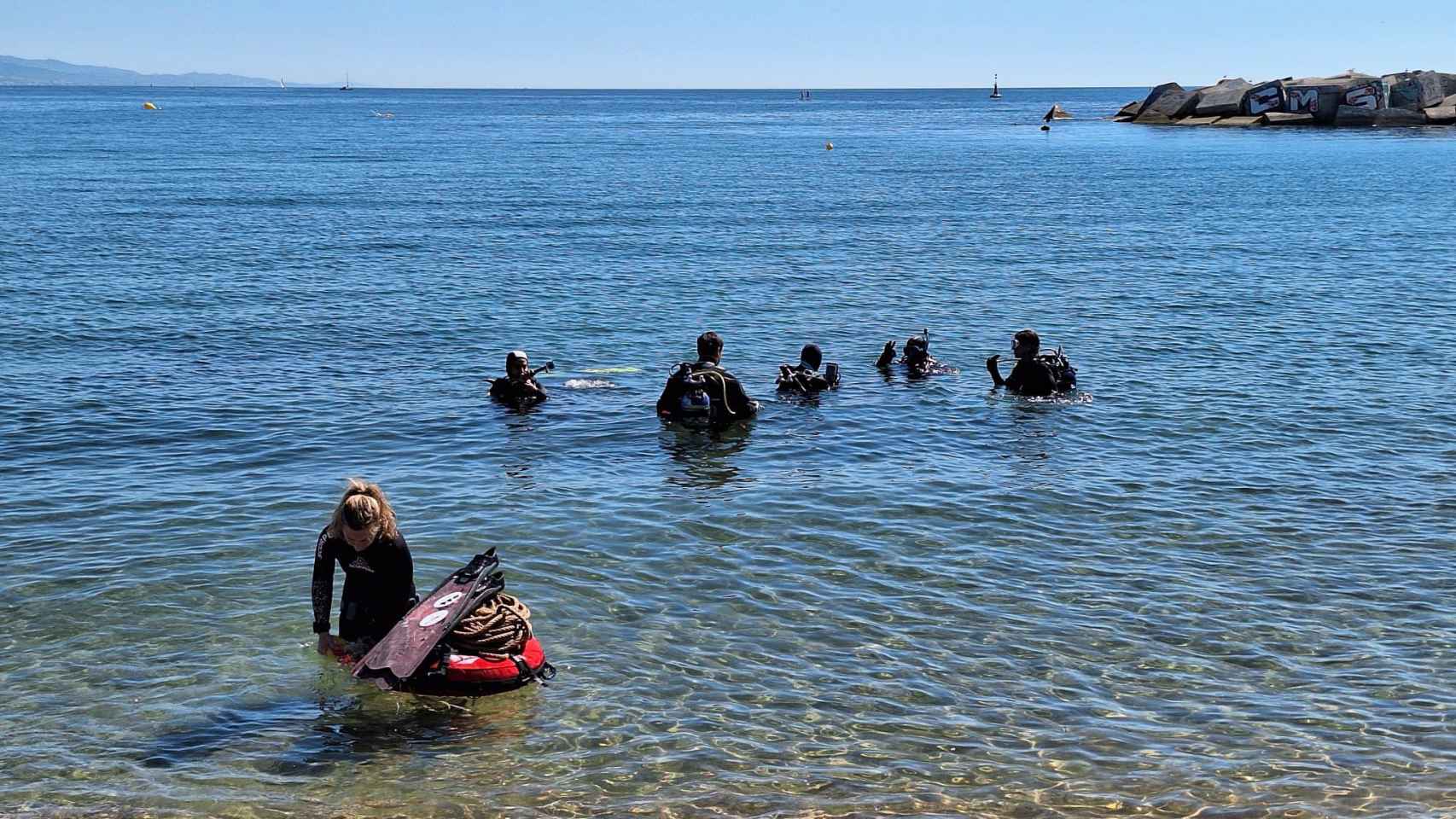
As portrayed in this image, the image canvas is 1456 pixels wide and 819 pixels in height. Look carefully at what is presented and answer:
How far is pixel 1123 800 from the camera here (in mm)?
9906

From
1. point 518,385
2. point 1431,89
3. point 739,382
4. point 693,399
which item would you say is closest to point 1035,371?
point 739,382

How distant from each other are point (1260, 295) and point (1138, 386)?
1327 cm

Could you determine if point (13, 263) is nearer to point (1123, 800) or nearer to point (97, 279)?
point (97, 279)

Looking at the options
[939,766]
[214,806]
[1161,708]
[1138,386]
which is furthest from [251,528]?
[1138,386]

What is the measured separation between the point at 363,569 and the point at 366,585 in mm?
174

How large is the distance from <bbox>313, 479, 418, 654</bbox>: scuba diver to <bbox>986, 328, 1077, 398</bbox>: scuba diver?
14222 millimetres

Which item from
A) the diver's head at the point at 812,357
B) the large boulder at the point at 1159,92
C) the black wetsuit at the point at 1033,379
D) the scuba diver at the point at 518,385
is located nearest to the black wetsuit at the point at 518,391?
the scuba diver at the point at 518,385

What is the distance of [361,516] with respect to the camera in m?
9.95

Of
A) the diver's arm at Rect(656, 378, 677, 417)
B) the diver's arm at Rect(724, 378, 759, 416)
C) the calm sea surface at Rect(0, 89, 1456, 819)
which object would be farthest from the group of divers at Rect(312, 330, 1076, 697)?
the diver's arm at Rect(724, 378, 759, 416)

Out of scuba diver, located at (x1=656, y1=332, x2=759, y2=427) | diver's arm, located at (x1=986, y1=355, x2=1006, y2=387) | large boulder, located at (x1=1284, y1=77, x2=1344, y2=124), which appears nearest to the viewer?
scuba diver, located at (x1=656, y1=332, x2=759, y2=427)

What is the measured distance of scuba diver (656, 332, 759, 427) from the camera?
2042 cm

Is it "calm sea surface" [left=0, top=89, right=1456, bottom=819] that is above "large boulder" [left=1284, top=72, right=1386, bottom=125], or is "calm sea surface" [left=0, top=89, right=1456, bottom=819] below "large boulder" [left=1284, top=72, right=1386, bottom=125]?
below

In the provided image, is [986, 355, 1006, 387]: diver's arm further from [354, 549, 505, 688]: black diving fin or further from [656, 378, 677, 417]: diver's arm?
[354, 549, 505, 688]: black diving fin

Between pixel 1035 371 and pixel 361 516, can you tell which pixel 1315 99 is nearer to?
pixel 1035 371
